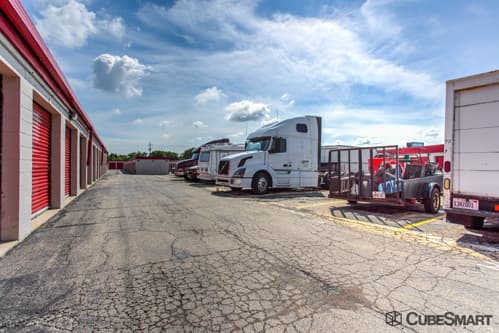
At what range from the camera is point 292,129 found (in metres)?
12.6

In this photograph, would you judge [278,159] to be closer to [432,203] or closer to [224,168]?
[224,168]

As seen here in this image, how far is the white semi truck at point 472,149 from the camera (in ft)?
15.3

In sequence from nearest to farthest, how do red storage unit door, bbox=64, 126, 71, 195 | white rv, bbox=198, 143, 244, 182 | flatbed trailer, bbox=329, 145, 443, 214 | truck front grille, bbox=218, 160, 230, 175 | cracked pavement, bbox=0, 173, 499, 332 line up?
cracked pavement, bbox=0, 173, 499, 332, flatbed trailer, bbox=329, 145, 443, 214, red storage unit door, bbox=64, 126, 71, 195, truck front grille, bbox=218, 160, 230, 175, white rv, bbox=198, 143, 244, 182

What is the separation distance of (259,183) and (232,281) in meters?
9.10

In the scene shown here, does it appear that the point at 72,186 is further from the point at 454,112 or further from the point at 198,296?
the point at 454,112

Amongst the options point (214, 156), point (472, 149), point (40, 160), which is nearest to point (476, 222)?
point (472, 149)

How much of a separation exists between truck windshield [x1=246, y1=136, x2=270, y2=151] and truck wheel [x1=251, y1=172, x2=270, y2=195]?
4.50 feet

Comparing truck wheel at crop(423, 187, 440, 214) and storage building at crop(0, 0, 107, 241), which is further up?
storage building at crop(0, 0, 107, 241)

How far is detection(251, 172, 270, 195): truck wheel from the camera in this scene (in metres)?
12.1

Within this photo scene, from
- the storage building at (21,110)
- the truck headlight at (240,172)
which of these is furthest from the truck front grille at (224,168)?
the storage building at (21,110)

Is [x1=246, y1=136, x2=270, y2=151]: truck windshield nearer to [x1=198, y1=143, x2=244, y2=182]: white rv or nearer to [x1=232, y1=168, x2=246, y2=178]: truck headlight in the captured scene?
[x1=232, y1=168, x2=246, y2=178]: truck headlight

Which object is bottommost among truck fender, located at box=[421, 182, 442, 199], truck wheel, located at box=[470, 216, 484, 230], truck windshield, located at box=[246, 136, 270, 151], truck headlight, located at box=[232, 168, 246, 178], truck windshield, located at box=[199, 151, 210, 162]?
truck wheel, located at box=[470, 216, 484, 230]

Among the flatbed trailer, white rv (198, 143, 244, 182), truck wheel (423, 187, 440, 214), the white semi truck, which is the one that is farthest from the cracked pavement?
white rv (198, 143, 244, 182)

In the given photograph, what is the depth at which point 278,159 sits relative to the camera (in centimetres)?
1248
